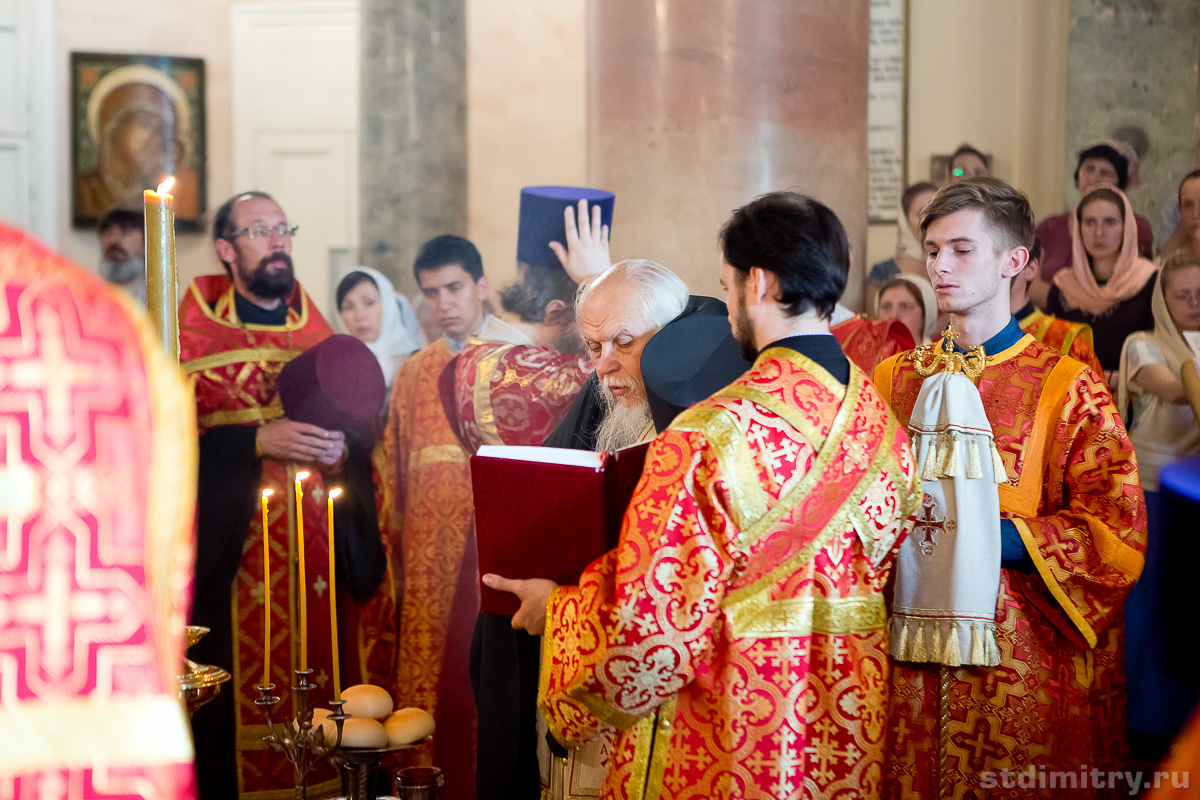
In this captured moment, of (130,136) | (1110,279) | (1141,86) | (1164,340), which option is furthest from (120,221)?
(1141,86)

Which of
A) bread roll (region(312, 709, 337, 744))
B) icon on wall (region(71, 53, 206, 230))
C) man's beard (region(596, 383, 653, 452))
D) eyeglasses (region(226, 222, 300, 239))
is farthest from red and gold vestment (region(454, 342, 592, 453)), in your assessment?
icon on wall (region(71, 53, 206, 230))

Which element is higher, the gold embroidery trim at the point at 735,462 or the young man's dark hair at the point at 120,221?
the young man's dark hair at the point at 120,221

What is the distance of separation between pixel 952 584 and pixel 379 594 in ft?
8.24

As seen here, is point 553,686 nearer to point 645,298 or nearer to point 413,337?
point 645,298

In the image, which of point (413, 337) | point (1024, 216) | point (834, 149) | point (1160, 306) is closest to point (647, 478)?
point (1024, 216)

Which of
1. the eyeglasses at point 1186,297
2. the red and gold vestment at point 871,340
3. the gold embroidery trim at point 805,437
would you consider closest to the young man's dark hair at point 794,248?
the gold embroidery trim at point 805,437

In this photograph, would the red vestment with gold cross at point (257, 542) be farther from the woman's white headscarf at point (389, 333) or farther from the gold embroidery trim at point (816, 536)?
the gold embroidery trim at point (816, 536)

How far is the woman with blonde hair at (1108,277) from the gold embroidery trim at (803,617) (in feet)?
10.1

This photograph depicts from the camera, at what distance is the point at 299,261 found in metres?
4.73

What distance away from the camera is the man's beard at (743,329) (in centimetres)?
185

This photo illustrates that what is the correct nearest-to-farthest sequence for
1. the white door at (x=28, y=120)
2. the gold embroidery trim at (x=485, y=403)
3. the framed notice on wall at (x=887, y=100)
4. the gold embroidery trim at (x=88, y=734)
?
the gold embroidery trim at (x=88, y=734) < the gold embroidery trim at (x=485, y=403) < the white door at (x=28, y=120) < the framed notice on wall at (x=887, y=100)

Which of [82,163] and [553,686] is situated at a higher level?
[82,163]

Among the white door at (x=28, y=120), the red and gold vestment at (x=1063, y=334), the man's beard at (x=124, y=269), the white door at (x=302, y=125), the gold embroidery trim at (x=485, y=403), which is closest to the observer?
the red and gold vestment at (x=1063, y=334)

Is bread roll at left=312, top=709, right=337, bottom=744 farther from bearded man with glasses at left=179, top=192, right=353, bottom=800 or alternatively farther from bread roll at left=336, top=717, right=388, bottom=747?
bearded man with glasses at left=179, top=192, right=353, bottom=800
